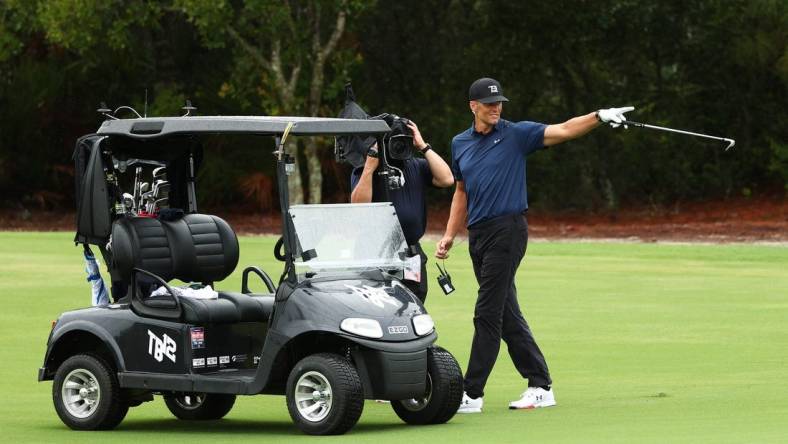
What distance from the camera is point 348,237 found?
407 inches

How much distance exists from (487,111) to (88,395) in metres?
3.03

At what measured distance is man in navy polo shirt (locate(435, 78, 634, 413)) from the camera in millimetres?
10992

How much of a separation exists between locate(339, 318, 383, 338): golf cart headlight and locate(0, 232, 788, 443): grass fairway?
573mm

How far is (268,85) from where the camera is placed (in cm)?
4091

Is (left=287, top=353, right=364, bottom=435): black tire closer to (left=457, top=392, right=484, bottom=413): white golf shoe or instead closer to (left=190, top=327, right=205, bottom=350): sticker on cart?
(left=190, top=327, right=205, bottom=350): sticker on cart

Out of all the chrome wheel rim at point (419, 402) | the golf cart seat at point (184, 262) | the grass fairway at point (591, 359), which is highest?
the golf cart seat at point (184, 262)

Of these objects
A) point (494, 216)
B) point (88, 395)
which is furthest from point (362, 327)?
point (88, 395)

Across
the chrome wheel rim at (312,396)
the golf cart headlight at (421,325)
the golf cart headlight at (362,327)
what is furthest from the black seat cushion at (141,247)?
the golf cart headlight at (421,325)

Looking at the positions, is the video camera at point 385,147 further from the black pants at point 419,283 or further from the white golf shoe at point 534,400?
the white golf shoe at point 534,400

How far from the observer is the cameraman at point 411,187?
11.3m

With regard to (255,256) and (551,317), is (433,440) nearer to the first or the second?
(551,317)

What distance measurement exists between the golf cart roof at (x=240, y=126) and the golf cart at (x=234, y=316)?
0.03 ft

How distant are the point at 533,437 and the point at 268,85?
1258 inches

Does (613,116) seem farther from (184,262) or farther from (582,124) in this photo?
(184,262)
